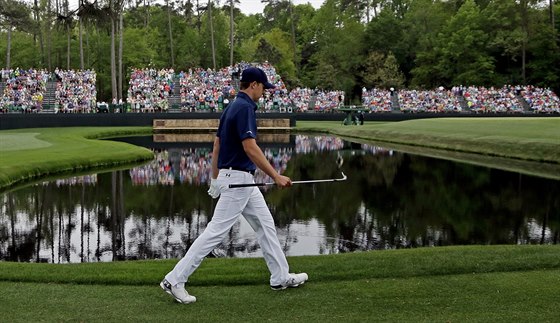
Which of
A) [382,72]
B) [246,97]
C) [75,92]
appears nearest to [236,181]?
[246,97]

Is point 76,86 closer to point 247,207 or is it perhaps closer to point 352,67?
point 352,67

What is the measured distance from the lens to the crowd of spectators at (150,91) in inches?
2077

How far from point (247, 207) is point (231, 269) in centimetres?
124

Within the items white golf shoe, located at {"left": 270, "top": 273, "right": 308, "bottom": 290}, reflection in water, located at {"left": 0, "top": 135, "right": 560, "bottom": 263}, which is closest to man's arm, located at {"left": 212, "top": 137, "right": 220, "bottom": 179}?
white golf shoe, located at {"left": 270, "top": 273, "right": 308, "bottom": 290}

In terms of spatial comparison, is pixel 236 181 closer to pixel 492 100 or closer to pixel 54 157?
pixel 54 157

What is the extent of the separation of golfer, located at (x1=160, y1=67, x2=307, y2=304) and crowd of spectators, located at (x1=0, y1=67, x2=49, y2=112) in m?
46.4

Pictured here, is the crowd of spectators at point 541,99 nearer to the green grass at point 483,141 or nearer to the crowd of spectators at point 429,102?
the crowd of spectators at point 429,102

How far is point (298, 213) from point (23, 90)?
139 ft

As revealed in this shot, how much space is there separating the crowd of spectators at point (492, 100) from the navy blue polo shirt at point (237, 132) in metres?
54.5

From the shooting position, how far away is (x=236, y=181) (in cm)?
605

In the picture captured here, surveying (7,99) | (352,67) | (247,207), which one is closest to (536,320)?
(247,207)

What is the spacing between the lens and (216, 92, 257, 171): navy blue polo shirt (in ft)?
19.4

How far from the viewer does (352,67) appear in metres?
77.6

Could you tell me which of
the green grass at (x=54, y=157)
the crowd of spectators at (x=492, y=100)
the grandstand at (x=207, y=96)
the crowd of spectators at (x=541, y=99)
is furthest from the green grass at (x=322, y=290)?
the crowd of spectators at (x=541, y=99)
